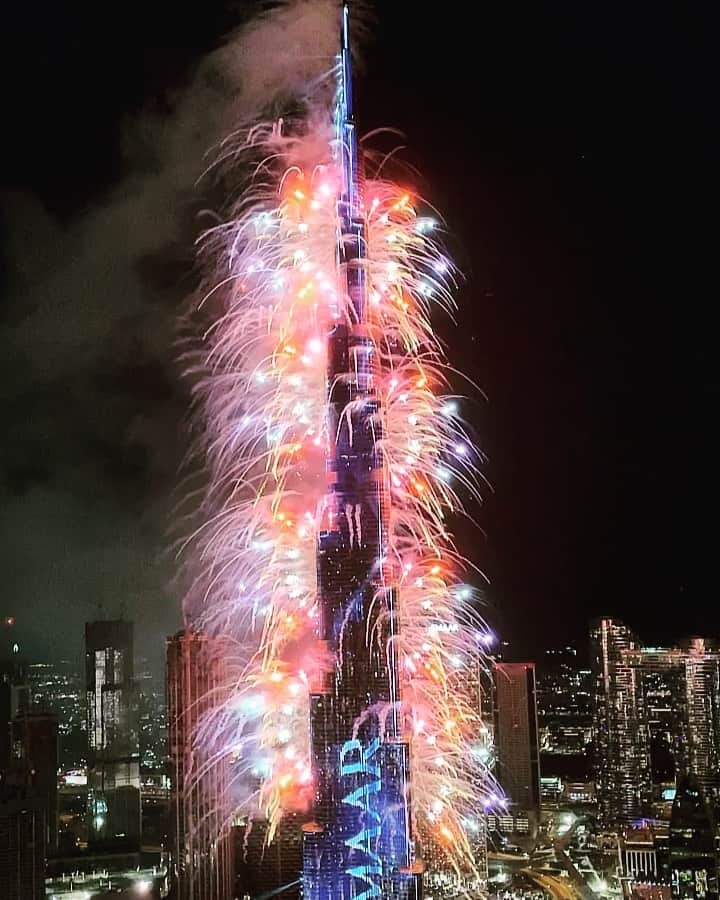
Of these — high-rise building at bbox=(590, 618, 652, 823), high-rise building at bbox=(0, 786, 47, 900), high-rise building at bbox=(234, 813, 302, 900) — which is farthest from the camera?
high-rise building at bbox=(590, 618, 652, 823)

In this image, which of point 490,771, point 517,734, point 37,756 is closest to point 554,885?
point 517,734

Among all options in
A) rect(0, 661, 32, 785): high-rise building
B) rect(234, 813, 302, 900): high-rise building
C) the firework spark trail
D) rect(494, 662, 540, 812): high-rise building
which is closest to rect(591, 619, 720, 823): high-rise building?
rect(494, 662, 540, 812): high-rise building

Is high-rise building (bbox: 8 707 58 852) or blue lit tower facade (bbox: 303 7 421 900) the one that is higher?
blue lit tower facade (bbox: 303 7 421 900)

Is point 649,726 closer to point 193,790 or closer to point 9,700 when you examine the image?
point 193,790

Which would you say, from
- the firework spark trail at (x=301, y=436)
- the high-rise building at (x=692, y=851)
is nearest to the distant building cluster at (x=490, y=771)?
the high-rise building at (x=692, y=851)

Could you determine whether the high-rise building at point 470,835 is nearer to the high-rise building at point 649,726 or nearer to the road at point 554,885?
the road at point 554,885

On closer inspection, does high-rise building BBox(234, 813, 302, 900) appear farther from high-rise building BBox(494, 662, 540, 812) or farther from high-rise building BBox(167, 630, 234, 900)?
Result: high-rise building BBox(494, 662, 540, 812)

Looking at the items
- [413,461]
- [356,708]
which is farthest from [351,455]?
[356,708]
